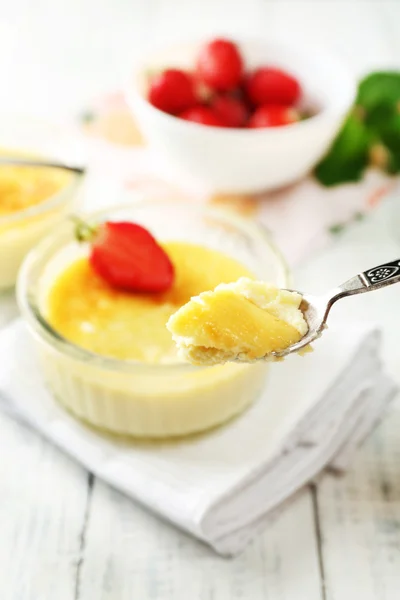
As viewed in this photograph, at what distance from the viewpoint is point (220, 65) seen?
2.18 m

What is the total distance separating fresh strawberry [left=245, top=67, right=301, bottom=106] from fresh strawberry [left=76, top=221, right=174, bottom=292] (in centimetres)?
78

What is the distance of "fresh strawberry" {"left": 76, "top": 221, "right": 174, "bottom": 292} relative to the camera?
1.56 meters

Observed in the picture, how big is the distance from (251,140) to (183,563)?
1.02 meters

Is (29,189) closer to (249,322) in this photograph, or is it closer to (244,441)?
(244,441)

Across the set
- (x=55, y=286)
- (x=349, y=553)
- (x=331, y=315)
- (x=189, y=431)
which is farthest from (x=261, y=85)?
(x=349, y=553)

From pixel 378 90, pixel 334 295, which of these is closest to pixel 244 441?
pixel 334 295

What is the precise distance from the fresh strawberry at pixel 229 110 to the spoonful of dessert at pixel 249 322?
1.00 m

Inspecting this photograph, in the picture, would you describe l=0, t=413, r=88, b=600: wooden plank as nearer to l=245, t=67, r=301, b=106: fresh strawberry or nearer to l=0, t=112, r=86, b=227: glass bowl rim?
l=0, t=112, r=86, b=227: glass bowl rim

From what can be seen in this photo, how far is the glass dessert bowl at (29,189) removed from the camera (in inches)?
73.8

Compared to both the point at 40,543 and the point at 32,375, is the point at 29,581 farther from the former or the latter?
the point at 32,375

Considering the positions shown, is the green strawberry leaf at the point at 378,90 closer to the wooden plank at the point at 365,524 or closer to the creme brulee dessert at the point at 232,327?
the wooden plank at the point at 365,524

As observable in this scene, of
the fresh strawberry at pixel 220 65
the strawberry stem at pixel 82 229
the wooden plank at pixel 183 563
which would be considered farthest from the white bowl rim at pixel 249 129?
the wooden plank at pixel 183 563

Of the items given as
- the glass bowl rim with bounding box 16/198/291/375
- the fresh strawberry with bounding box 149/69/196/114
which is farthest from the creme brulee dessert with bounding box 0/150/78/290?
the fresh strawberry with bounding box 149/69/196/114

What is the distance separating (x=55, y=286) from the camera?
1.63 metres
